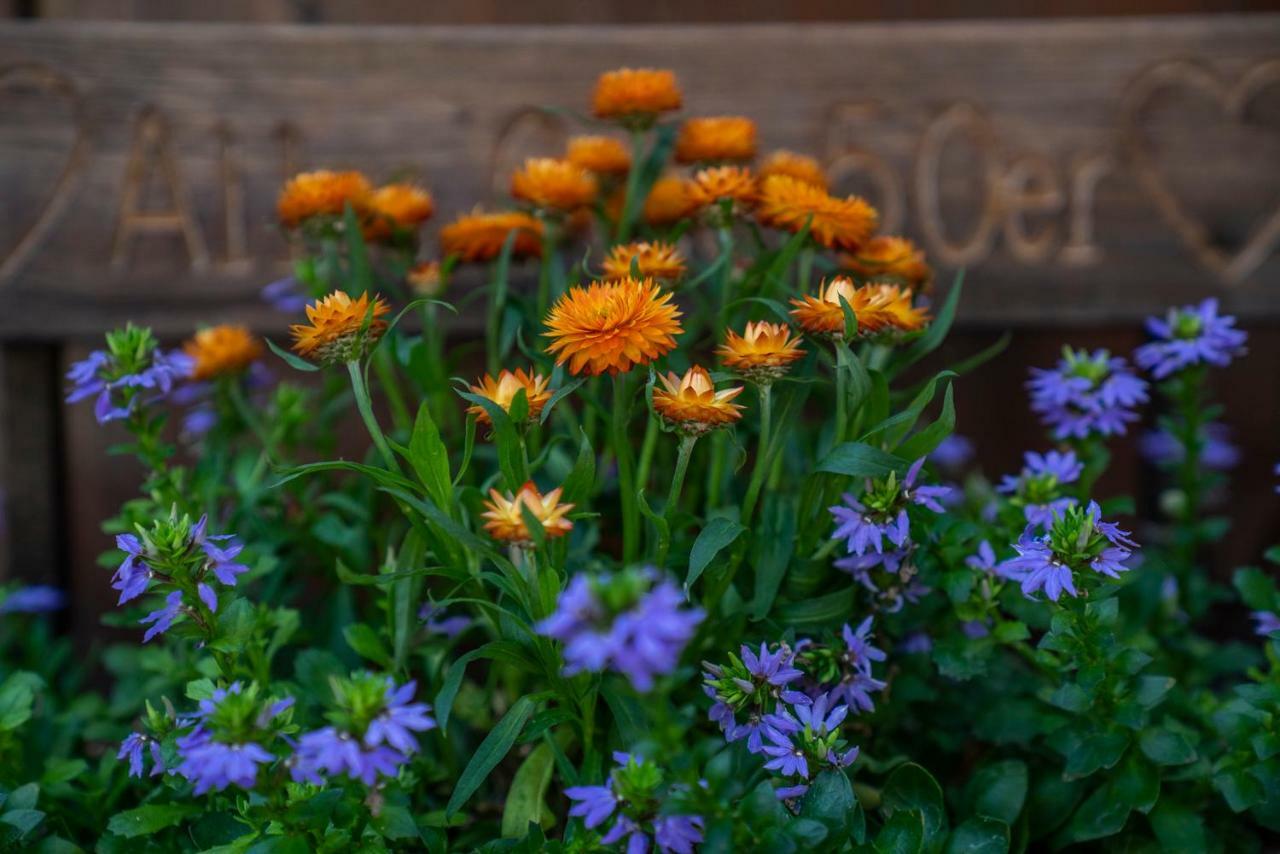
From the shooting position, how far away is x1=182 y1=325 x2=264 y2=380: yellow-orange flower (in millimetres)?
1112

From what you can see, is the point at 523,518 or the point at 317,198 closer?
the point at 523,518

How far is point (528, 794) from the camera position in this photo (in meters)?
0.90

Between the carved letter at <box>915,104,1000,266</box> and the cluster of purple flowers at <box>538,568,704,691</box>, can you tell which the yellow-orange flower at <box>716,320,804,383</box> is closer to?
the cluster of purple flowers at <box>538,568,704,691</box>

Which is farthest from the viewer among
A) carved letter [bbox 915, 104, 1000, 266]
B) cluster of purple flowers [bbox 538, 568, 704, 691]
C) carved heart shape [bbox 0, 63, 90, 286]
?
carved letter [bbox 915, 104, 1000, 266]

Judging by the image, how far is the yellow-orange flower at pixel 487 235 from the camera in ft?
3.57

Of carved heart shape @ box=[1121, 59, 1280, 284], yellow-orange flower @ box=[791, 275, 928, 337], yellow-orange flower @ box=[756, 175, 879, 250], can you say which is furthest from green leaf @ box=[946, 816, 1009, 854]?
carved heart shape @ box=[1121, 59, 1280, 284]

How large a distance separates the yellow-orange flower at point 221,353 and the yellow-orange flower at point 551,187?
1.08ft

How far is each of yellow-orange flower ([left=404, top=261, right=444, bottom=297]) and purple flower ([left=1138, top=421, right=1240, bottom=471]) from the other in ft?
3.47

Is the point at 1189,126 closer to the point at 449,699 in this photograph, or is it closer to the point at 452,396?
the point at 452,396

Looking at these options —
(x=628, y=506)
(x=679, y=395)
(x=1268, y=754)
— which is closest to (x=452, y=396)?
(x=628, y=506)

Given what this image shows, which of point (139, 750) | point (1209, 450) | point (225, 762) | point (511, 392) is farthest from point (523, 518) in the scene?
point (1209, 450)

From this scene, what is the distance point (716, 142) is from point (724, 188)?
96 mm

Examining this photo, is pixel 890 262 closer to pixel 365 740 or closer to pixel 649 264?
pixel 649 264

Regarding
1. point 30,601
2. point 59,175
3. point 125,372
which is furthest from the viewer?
point 59,175
